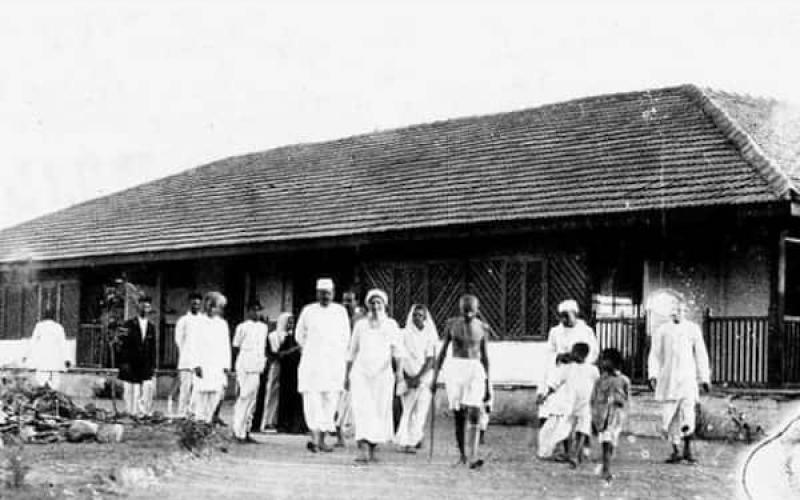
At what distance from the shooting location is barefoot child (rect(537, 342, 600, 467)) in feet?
38.5

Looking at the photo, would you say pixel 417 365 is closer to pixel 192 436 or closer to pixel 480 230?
pixel 192 436

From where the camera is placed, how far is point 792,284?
16.0 metres

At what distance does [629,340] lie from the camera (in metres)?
16.3

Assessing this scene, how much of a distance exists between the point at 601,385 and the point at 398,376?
99.7 inches

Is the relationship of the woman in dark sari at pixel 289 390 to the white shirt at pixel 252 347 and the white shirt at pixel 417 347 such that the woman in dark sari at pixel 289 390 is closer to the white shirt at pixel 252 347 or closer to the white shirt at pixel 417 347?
the white shirt at pixel 252 347

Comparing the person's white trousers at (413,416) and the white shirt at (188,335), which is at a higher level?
the white shirt at (188,335)

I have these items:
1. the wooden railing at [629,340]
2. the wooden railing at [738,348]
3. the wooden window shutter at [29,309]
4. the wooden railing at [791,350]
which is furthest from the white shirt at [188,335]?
the wooden window shutter at [29,309]

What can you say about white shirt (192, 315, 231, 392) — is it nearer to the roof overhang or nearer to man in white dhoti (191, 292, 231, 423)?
man in white dhoti (191, 292, 231, 423)

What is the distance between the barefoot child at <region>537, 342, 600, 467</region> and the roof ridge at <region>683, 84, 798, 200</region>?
12.4 feet

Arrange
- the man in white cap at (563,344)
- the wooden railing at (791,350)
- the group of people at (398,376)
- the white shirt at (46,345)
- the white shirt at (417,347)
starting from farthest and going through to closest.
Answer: the white shirt at (46,345) < the wooden railing at (791,350) < the white shirt at (417,347) < the man in white cap at (563,344) < the group of people at (398,376)

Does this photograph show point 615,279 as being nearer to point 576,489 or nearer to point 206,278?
point 576,489

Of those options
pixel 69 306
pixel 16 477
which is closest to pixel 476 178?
pixel 69 306

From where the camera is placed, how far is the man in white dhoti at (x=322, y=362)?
12.5 meters

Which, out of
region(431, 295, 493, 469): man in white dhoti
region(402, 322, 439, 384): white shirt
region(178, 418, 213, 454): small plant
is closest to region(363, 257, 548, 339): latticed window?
region(402, 322, 439, 384): white shirt
